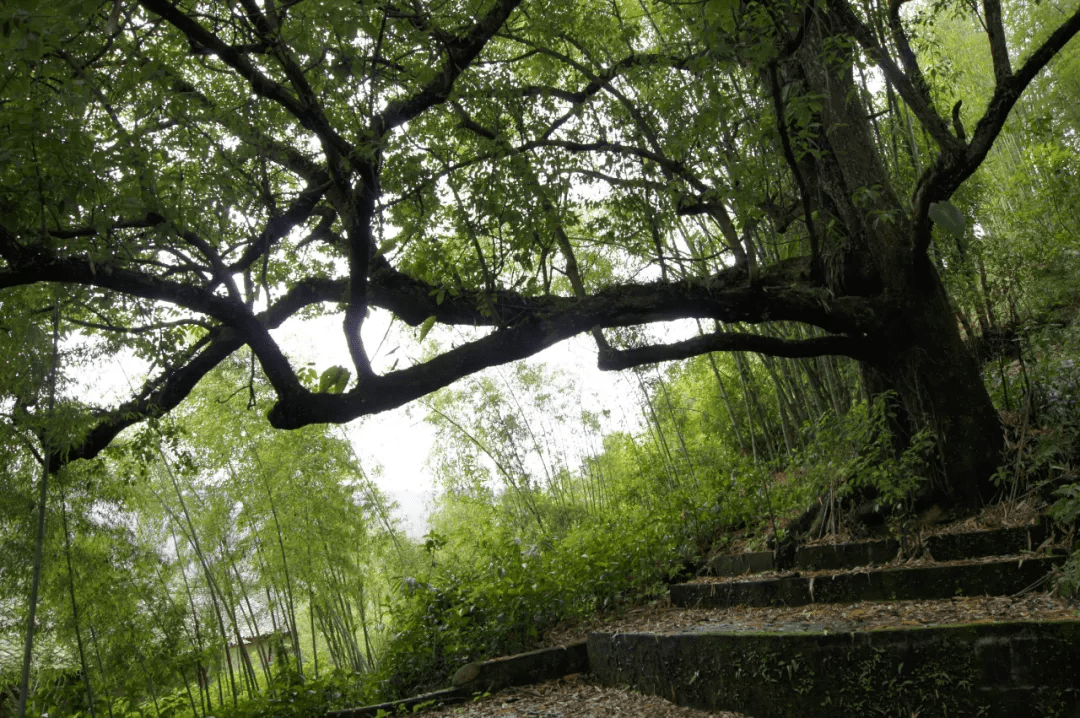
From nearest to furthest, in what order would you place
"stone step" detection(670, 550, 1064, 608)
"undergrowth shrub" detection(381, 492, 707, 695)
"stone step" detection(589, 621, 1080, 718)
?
1. "stone step" detection(589, 621, 1080, 718)
2. "stone step" detection(670, 550, 1064, 608)
3. "undergrowth shrub" detection(381, 492, 707, 695)

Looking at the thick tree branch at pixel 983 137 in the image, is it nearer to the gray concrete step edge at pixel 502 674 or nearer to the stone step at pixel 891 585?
the stone step at pixel 891 585

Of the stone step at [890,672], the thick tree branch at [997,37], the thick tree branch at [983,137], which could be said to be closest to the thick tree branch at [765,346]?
the thick tree branch at [983,137]

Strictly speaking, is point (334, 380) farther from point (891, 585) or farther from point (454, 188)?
point (891, 585)

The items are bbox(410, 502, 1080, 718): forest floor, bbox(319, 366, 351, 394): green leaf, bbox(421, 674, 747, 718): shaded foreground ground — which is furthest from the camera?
bbox(319, 366, 351, 394): green leaf

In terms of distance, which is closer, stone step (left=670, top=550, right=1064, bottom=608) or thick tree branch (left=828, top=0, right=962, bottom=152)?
stone step (left=670, top=550, right=1064, bottom=608)

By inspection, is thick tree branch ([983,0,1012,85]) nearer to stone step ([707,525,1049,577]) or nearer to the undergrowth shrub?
stone step ([707,525,1049,577])

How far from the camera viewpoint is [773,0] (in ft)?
11.4

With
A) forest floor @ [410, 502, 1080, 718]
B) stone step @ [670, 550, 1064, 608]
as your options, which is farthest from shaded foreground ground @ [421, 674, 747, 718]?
stone step @ [670, 550, 1064, 608]

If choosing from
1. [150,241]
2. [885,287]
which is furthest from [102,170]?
[885,287]

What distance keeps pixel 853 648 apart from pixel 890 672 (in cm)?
13

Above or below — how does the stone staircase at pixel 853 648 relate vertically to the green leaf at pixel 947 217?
below

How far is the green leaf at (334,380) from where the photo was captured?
12.6 feet

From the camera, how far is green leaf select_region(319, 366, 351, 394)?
385 cm

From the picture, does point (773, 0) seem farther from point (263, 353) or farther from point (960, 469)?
point (263, 353)
